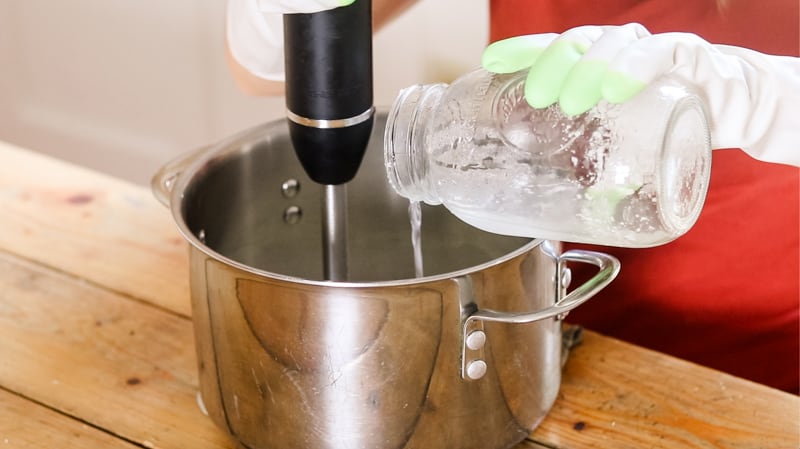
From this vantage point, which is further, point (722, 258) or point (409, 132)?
point (722, 258)

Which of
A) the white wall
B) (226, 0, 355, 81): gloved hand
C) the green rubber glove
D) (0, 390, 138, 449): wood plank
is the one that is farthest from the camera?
the white wall

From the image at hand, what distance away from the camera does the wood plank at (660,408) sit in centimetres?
77

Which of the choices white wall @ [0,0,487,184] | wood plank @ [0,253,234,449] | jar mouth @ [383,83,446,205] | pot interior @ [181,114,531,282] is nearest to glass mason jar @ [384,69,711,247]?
jar mouth @ [383,83,446,205]

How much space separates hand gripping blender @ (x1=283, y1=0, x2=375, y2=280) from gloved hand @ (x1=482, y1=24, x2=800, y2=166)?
3.7 inches

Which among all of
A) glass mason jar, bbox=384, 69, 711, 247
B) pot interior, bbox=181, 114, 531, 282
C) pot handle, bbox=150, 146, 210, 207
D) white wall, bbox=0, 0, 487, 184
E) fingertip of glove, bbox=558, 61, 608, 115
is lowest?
white wall, bbox=0, 0, 487, 184

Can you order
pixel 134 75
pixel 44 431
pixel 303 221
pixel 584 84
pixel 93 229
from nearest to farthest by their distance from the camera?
pixel 584 84 → pixel 44 431 → pixel 303 221 → pixel 93 229 → pixel 134 75

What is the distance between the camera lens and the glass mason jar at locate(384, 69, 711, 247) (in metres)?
0.61

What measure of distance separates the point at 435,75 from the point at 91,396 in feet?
3.03

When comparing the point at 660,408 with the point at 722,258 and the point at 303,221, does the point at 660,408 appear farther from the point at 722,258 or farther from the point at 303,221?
the point at 303,221

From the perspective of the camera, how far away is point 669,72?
0.65m

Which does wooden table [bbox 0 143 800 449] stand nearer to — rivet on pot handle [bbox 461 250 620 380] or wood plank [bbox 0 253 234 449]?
wood plank [bbox 0 253 234 449]

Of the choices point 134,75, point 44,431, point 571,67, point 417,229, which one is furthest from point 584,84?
point 134,75

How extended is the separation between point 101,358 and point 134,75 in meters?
1.31

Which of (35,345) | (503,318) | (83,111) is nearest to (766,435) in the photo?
(503,318)
